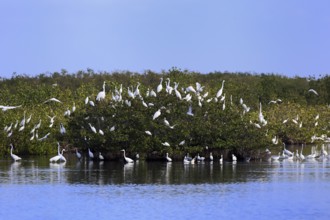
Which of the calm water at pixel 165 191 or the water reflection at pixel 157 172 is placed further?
the water reflection at pixel 157 172

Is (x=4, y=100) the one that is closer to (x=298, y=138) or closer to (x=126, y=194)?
(x=298, y=138)

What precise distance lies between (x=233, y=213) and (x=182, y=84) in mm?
32279

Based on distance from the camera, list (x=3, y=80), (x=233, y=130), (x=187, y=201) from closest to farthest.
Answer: (x=187, y=201) → (x=233, y=130) → (x=3, y=80)

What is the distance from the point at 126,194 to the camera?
2448 centimetres

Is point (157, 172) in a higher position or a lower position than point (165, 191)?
higher

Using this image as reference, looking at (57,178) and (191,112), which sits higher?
(191,112)

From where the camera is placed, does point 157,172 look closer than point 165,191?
No

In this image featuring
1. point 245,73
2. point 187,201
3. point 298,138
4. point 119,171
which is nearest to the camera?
point 187,201

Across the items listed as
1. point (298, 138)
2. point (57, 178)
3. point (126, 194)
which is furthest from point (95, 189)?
point (298, 138)

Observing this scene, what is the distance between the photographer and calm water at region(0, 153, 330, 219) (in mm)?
21281

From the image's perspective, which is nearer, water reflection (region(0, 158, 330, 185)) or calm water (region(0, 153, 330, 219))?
calm water (region(0, 153, 330, 219))

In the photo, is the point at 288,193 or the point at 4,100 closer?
the point at 288,193

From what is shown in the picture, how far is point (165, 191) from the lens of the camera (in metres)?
25.1

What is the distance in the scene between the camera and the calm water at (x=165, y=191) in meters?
21.3
